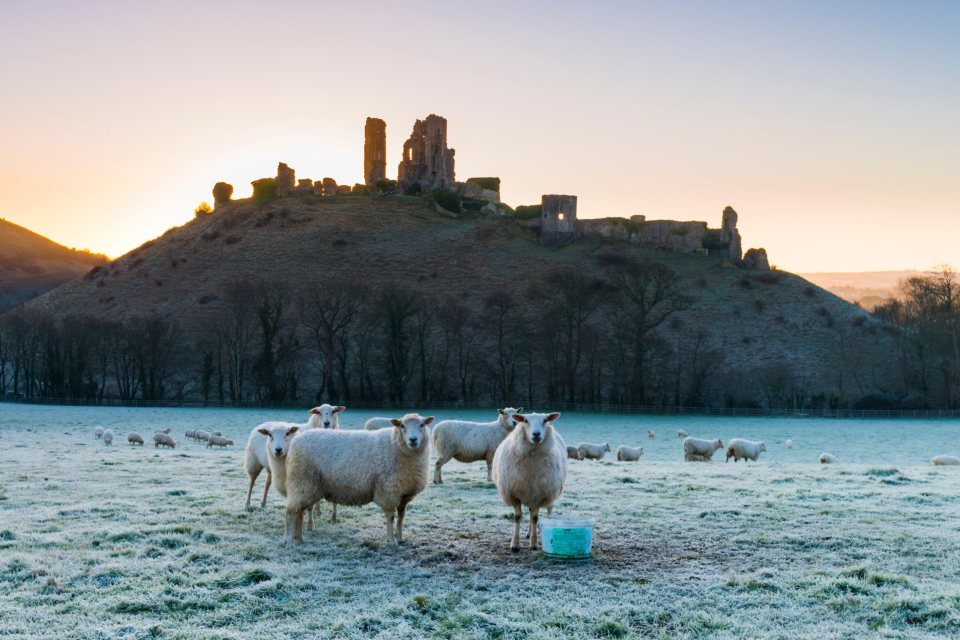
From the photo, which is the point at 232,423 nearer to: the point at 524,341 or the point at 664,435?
the point at 664,435

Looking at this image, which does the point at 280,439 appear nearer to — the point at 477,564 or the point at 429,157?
the point at 477,564

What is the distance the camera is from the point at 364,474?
47.0 ft

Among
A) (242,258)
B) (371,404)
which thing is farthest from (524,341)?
(242,258)

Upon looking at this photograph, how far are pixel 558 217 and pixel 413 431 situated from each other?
11223 centimetres

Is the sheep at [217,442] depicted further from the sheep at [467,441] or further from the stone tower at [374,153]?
the stone tower at [374,153]

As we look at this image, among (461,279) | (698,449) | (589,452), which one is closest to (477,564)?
(589,452)

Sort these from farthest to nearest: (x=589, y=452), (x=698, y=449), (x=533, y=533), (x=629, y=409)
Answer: (x=629, y=409) → (x=589, y=452) → (x=698, y=449) → (x=533, y=533)

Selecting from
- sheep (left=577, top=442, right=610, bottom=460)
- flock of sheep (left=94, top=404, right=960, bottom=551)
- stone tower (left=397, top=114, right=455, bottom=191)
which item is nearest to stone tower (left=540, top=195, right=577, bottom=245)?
stone tower (left=397, top=114, right=455, bottom=191)

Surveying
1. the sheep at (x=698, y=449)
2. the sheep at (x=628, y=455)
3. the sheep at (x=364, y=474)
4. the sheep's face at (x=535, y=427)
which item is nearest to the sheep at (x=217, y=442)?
the sheep at (x=628, y=455)

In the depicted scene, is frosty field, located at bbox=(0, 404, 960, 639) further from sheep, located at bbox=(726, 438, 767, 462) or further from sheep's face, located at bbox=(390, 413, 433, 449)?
sheep, located at bbox=(726, 438, 767, 462)

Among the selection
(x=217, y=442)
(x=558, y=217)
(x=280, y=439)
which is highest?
(x=558, y=217)

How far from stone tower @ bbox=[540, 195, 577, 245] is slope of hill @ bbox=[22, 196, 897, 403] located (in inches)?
121

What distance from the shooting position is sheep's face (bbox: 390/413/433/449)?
1416 centimetres

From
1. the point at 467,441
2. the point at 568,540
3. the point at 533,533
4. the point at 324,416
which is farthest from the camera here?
the point at 467,441
